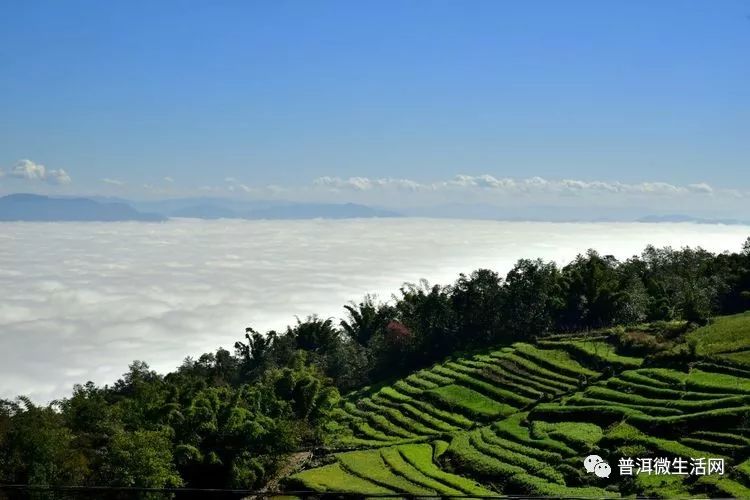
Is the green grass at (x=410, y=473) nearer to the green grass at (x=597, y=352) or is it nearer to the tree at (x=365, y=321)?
the green grass at (x=597, y=352)

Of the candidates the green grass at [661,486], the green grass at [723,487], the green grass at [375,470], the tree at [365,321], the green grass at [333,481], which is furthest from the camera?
the tree at [365,321]

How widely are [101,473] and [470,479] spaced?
17.9 m

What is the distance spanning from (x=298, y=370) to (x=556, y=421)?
69.9 ft

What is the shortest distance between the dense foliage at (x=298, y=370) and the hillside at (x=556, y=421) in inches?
156

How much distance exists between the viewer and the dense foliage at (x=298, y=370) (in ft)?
101

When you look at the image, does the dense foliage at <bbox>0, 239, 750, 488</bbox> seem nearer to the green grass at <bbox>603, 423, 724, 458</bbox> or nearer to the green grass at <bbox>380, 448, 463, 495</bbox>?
the green grass at <bbox>380, 448, 463, 495</bbox>

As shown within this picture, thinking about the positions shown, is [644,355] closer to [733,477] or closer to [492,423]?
[492,423]

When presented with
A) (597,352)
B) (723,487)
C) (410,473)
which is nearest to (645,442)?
(723,487)

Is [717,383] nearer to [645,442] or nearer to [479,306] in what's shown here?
[645,442]

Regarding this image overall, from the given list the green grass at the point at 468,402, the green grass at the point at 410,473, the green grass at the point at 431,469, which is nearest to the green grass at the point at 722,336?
the green grass at the point at 468,402

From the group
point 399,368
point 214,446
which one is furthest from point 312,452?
point 399,368

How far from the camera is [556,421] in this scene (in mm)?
37000

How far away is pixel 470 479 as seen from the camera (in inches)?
1282

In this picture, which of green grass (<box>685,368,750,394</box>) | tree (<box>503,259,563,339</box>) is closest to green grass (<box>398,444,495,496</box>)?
green grass (<box>685,368,750,394</box>)
